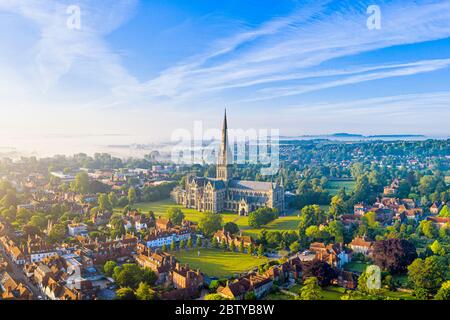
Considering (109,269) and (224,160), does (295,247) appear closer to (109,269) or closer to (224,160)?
(109,269)

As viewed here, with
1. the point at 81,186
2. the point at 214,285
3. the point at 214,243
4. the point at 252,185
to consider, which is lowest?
the point at 214,285

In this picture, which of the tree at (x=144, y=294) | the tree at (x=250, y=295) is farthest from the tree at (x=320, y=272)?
the tree at (x=144, y=294)

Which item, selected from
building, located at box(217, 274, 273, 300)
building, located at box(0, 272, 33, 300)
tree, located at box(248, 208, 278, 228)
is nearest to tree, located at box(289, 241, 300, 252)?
building, located at box(217, 274, 273, 300)

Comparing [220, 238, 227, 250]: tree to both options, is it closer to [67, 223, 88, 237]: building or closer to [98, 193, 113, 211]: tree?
[67, 223, 88, 237]: building

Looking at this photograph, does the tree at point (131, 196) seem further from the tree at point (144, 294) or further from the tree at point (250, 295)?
the tree at point (250, 295)

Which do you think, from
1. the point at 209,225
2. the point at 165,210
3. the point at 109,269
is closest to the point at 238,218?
A: the point at 165,210
